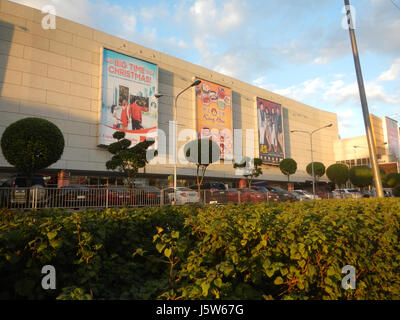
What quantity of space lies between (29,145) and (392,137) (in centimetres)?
7522

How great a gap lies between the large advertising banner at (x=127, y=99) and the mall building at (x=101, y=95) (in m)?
0.11

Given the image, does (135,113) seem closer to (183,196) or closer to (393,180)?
(183,196)

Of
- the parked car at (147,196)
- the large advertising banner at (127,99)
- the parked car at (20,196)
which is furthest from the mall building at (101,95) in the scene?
the parked car at (20,196)

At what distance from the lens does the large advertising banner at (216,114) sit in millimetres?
39469

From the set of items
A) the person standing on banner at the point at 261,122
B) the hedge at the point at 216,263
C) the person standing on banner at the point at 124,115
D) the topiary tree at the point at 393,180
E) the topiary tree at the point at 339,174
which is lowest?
the hedge at the point at 216,263

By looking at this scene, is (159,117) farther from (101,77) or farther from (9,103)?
(9,103)

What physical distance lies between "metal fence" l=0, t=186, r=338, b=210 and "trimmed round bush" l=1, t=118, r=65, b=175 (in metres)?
3.85

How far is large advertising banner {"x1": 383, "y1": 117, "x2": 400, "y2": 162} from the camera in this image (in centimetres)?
6444

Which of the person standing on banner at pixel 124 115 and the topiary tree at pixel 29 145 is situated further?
the person standing on banner at pixel 124 115

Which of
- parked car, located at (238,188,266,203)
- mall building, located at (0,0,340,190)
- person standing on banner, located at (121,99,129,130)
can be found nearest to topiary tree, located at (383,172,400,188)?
mall building, located at (0,0,340,190)

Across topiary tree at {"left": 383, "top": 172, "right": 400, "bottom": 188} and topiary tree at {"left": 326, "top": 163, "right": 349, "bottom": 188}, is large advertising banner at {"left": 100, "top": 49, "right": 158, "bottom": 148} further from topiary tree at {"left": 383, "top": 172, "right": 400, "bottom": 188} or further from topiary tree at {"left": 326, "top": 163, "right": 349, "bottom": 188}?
topiary tree at {"left": 383, "top": 172, "right": 400, "bottom": 188}

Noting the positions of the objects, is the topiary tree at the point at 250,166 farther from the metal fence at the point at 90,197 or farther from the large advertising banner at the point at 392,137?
the large advertising banner at the point at 392,137

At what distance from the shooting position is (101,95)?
30156 mm
